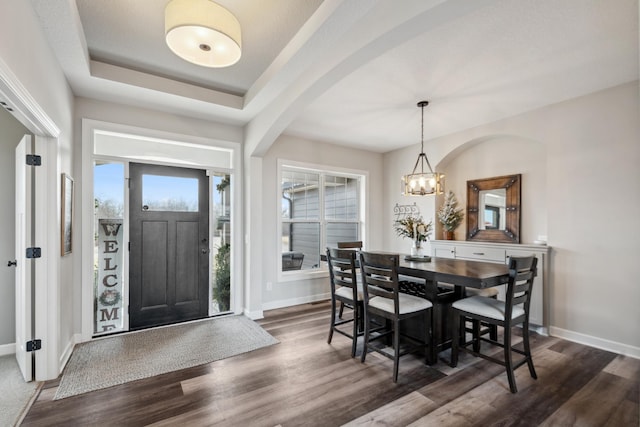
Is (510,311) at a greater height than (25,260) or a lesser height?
lesser

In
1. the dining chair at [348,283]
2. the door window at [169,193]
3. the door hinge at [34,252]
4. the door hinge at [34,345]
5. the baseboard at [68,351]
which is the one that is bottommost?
the baseboard at [68,351]

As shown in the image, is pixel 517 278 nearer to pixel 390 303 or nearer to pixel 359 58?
pixel 390 303

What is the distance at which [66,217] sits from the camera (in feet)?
9.02

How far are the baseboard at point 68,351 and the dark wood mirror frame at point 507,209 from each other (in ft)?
16.4

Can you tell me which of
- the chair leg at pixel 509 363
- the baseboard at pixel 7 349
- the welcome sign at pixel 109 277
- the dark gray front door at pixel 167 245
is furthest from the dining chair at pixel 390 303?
the baseboard at pixel 7 349

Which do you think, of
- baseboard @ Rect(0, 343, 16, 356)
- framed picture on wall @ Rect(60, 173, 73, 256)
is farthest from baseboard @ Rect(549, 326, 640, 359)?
baseboard @ Rect(0, 343, 16, 356)

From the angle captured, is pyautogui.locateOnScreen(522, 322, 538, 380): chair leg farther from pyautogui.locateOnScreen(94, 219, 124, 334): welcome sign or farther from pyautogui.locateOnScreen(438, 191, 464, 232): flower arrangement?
pyautogui.locateOnScreen(94, 219, 124, 334): welcome sign

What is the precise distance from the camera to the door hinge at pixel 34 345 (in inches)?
93.6

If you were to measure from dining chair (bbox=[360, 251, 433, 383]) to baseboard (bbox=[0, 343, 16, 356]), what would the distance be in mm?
3384

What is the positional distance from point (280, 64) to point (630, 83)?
136 inches

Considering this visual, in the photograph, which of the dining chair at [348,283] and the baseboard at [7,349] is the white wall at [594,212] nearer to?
the dining chair at [348,283]

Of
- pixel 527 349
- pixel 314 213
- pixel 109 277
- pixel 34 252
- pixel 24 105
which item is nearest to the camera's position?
pixel 24 105

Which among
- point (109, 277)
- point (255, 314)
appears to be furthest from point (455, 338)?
point (109, 277)

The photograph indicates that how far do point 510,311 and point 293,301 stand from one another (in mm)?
3072
